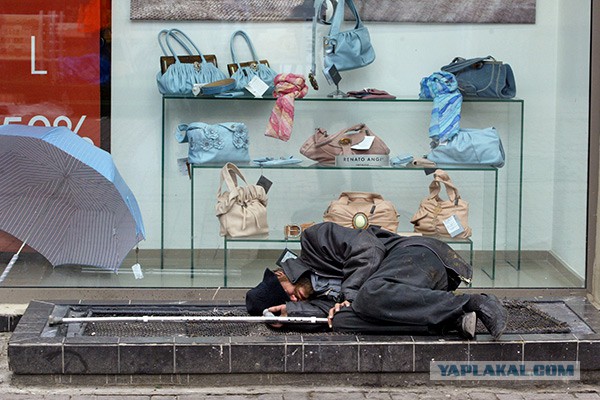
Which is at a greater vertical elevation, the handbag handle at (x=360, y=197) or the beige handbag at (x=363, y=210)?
the handbag handle at (x=360, y=197)

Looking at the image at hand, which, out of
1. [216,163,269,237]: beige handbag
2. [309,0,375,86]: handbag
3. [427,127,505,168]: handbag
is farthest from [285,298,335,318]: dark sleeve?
[309,0,375,86]: handbag

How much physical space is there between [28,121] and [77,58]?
51 centimetres

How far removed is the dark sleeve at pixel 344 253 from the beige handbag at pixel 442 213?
49.5 inches

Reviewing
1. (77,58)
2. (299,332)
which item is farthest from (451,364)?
(77,58)

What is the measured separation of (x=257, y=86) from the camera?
7414 millimetres

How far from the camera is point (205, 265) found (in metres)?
7.55

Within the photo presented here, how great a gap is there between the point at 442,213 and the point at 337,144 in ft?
2.68

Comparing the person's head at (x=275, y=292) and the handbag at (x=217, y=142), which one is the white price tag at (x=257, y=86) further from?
the person's head at (x=275, y=292)

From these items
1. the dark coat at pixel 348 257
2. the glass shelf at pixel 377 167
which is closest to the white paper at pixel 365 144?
the glass shelf at pixel 377 167

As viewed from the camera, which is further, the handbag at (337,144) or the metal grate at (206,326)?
the handbag at (337,144)

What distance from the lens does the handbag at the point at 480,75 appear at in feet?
24.4

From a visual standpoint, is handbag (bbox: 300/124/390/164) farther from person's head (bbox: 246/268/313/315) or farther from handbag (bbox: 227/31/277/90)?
person's head (bbox: 246/268/313/315)

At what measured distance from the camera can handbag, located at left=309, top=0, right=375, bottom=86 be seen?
7.37 m

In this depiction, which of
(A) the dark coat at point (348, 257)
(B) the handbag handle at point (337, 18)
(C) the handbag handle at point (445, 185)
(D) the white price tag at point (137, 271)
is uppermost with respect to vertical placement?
(B) the handbag handle at point (337, 18)
